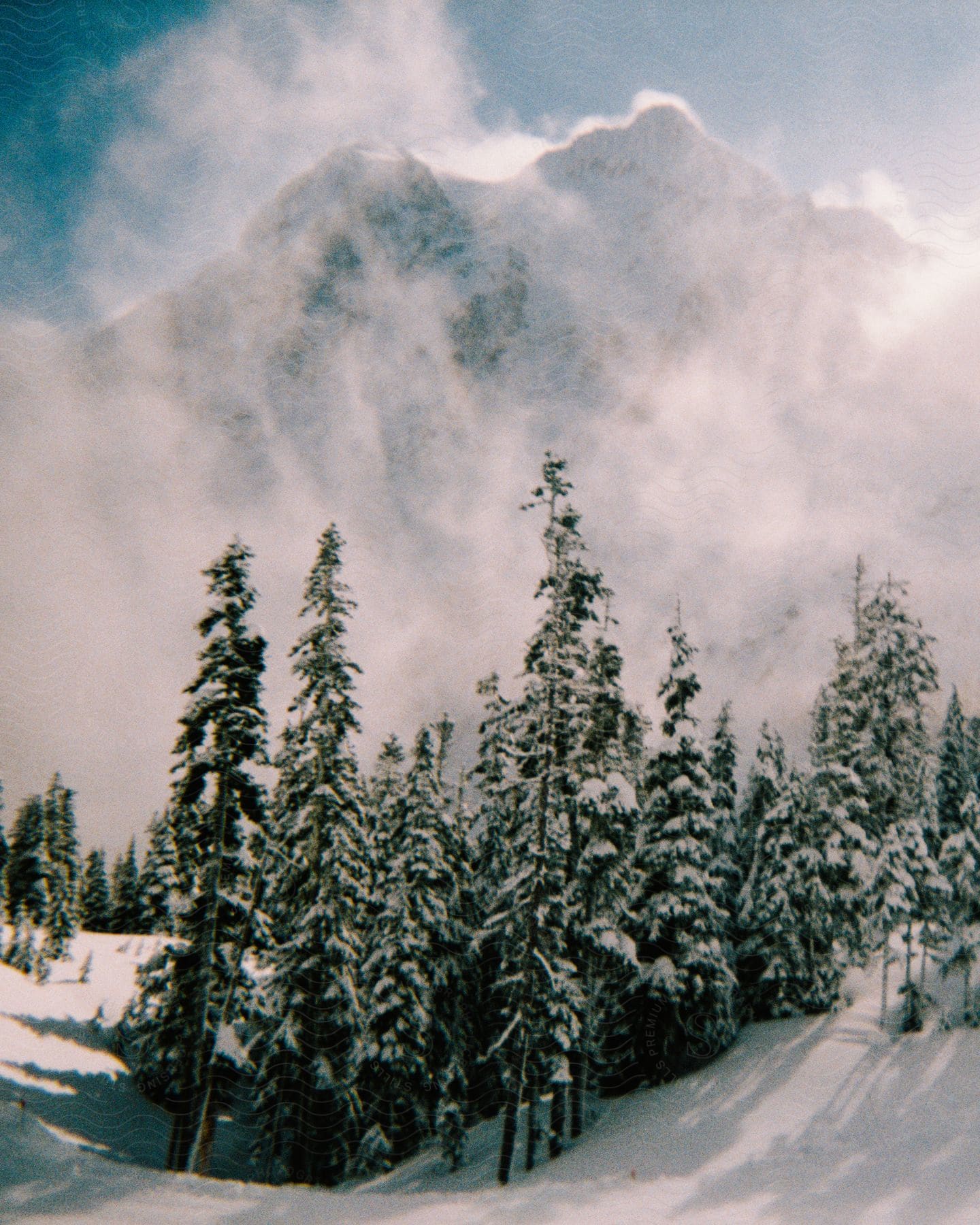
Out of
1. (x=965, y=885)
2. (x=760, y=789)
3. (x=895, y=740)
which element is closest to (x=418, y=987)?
(x=895, y=740)

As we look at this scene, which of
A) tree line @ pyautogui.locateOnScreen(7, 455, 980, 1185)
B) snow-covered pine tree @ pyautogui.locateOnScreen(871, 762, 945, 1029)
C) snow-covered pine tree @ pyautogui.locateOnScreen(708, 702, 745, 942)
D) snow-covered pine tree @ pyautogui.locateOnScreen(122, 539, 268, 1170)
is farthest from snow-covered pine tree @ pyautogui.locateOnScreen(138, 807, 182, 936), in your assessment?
snow-covered pine tree @ pyautogui.locateOnScreen(871, 762, 945, 1029)

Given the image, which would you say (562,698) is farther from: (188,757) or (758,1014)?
(758,1014)

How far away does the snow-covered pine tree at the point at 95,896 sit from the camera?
84312 mm

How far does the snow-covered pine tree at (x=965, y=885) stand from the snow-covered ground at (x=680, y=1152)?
354 centimetres

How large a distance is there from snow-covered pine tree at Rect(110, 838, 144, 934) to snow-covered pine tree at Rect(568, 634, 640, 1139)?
217 ft

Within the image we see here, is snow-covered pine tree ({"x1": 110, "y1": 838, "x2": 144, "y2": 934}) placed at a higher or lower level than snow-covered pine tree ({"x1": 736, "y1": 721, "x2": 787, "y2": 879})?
lower

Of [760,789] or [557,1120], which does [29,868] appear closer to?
[557,1120]

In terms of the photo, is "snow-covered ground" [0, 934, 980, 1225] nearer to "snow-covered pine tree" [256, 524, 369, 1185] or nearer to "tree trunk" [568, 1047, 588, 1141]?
"tree trunk" [568, 1047, 588, 1141]

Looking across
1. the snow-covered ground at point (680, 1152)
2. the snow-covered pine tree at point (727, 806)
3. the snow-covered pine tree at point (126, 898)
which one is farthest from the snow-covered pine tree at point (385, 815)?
the snow-covered pine tree at point (126, 898)

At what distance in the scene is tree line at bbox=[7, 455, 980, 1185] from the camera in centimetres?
1986

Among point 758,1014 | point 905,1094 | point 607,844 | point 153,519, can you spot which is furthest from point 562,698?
point 758,1014

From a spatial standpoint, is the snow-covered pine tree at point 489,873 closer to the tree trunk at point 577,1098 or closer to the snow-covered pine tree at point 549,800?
the tree trunk at point 577,1098

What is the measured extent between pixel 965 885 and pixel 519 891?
21.5 meters

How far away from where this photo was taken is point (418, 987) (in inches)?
1024
